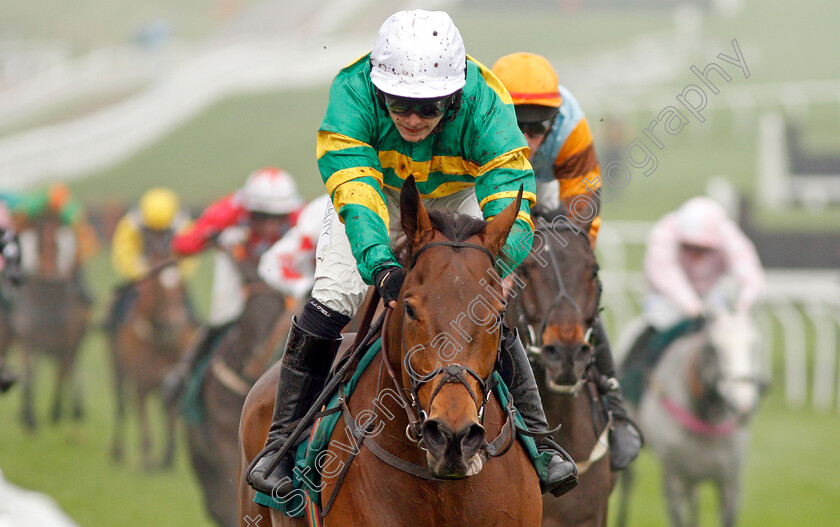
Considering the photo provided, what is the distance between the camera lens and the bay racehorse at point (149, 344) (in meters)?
10.7

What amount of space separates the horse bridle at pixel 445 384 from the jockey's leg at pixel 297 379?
1.79ft

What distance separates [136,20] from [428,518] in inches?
1134

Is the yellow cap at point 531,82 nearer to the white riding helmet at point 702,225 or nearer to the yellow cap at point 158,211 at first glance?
the white riding helmet at point 702,225

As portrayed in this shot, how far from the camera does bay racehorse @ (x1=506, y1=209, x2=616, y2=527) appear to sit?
4.18 metres

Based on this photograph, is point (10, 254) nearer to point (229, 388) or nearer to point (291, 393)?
point (229, 388)

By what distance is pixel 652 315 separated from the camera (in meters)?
8.61

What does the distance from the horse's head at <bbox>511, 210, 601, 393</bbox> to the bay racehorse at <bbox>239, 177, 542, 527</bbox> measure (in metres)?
0.91

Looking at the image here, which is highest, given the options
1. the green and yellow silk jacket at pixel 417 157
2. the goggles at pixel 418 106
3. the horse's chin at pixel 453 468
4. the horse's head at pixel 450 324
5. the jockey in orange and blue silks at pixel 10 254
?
the goggles at pixel 418 106

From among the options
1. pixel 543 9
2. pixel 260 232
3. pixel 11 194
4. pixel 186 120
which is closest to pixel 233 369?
pixel 260 232

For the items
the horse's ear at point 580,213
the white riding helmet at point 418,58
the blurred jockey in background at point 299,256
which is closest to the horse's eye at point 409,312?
the white riding helmet at point 418,58

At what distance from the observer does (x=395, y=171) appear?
3539mm

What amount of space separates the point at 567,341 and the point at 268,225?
440cm

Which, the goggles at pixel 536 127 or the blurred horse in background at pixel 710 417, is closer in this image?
the goggles at pixel 536 127

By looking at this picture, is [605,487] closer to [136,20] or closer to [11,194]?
[11,194]
